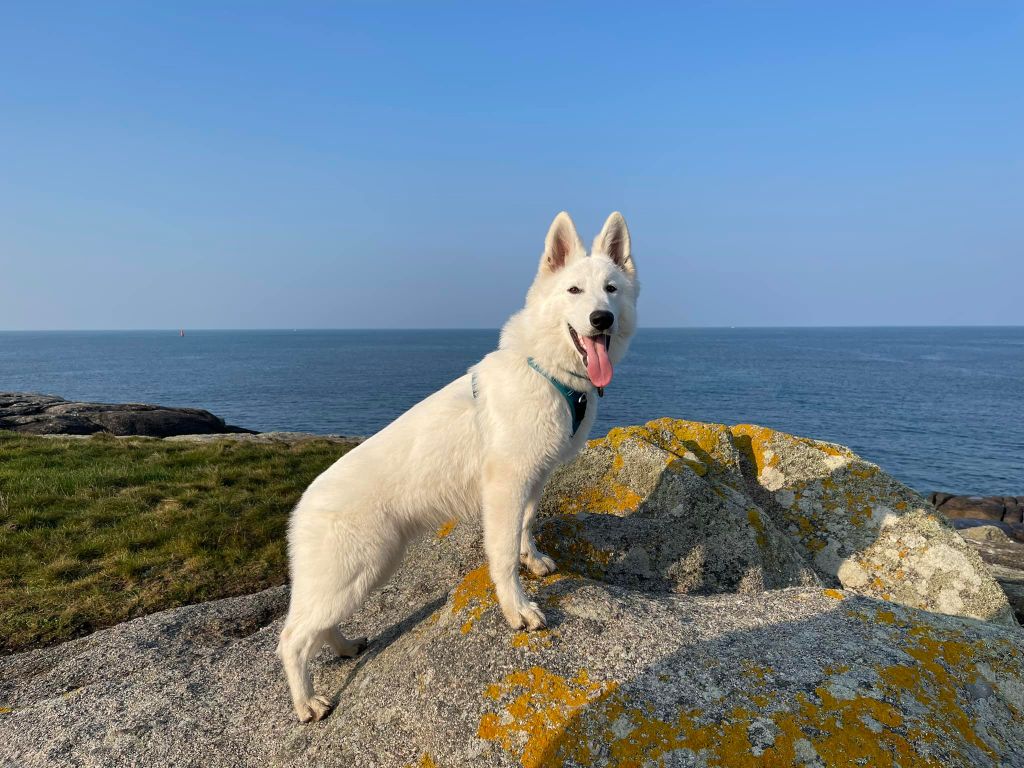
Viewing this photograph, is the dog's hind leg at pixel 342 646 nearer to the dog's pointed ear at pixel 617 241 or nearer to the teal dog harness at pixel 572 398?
the teal dog harness at pixel 572 398

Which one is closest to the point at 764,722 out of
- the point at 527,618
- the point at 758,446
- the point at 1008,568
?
the point at 527,618

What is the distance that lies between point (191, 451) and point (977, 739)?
593 inches

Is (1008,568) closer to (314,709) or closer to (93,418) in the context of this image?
(314,709)

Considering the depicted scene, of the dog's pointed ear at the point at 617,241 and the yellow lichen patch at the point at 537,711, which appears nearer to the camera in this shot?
the yellow lichen patch at the point at 537,711

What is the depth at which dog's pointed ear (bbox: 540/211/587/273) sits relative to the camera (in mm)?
4672

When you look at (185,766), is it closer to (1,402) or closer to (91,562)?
(91,562)

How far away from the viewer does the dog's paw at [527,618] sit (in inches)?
143

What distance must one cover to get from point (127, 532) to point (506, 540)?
24.2 feet

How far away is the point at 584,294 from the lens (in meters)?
4.34

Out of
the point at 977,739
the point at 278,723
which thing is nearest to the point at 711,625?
the point at 977,739

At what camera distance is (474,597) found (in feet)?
13.3

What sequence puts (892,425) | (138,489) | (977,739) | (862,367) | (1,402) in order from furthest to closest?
A: (862,367), (892,425), (1,402), (138,489), (977,739)

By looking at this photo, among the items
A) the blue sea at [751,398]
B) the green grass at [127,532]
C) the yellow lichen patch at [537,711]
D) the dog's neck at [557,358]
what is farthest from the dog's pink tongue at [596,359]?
the blue sea at [751,398]

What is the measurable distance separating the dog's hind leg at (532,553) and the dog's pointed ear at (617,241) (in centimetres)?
213
